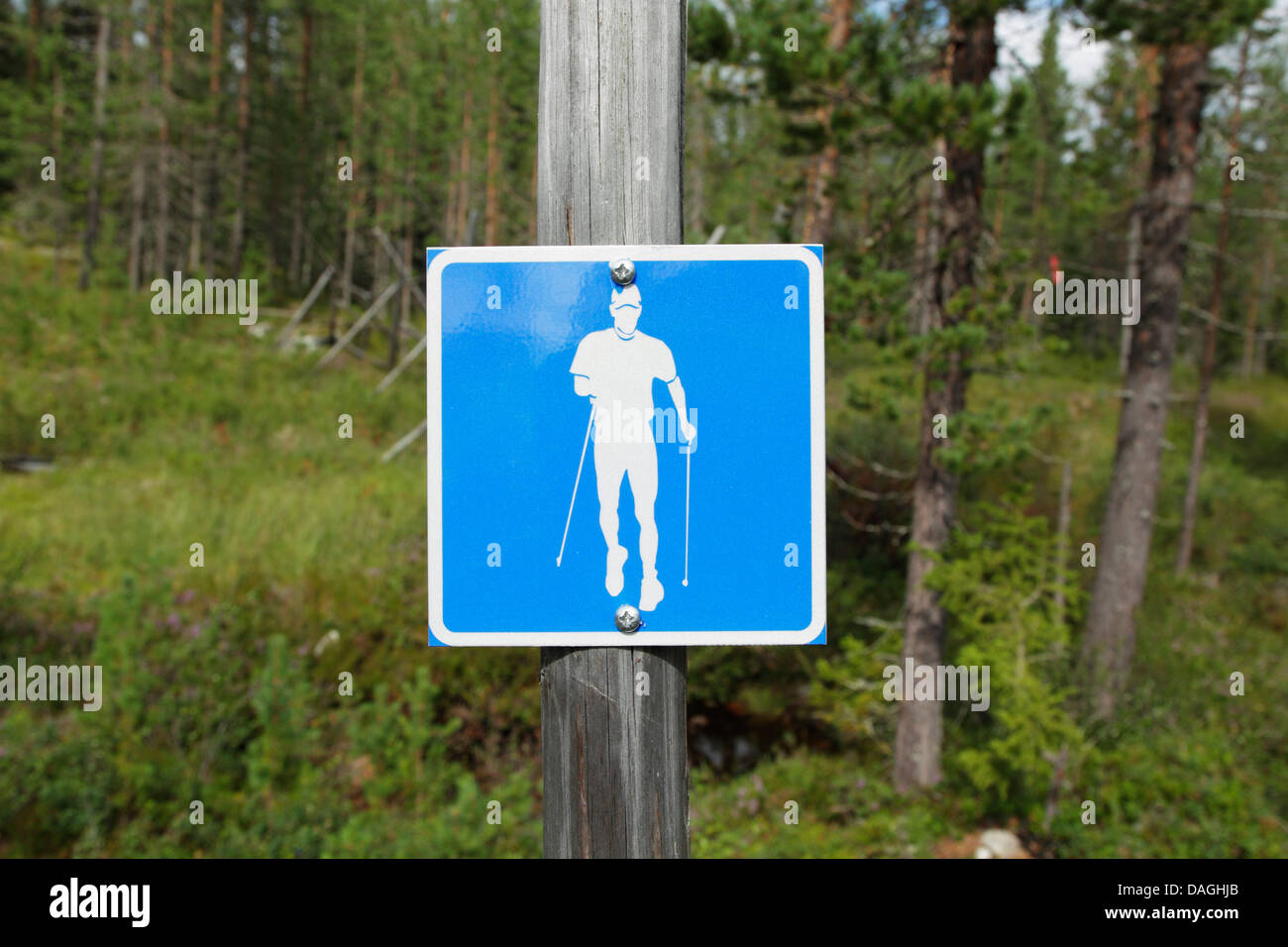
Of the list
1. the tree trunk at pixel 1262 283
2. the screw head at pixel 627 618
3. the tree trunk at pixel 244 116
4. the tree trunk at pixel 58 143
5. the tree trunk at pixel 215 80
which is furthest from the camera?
the tree trunk at pixel 1262 283

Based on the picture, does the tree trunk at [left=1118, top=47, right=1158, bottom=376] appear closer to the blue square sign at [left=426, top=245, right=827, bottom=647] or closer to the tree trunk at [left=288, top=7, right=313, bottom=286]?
the blue square sign at [left=426, top=245, right=827, bottom=647]

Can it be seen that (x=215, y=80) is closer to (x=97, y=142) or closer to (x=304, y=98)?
(x=304, y=98)

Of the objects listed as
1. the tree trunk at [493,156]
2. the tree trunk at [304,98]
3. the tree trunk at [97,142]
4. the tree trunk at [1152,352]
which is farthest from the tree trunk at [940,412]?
the tree trunk at [97,142]

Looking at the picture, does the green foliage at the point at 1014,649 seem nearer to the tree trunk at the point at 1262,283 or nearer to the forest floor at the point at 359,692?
the forest floor at the point at 359,692

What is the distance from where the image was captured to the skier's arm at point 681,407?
1.58 m

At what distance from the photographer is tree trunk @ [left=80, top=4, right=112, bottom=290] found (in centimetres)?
2000

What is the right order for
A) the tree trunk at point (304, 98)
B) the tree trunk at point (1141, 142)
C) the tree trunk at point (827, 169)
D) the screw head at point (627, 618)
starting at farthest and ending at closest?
the tree trunk at point (304, 98), the tree trunk at point (1141, 142), the tree trunk at point (827, 169), the screw head at point (627, 618)

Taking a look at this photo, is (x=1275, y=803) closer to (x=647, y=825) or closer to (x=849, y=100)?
(x=849, y=100)

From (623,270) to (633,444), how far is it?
0.34 meters

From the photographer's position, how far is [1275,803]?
661cm

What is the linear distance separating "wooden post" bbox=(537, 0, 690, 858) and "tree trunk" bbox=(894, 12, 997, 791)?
17.1ft

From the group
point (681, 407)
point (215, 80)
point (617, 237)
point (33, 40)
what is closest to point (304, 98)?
point (215, 80)

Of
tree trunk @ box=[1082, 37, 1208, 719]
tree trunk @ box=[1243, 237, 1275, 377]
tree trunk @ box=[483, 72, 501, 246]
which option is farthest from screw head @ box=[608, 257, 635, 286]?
tree trunk @ box=[1243, 237, 1275, 377]

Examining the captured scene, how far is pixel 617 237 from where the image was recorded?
1.59 meters
